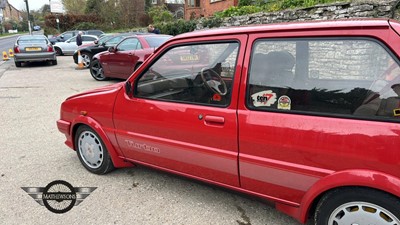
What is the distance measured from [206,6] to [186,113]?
24881 mm

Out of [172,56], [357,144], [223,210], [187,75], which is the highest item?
[172,56]

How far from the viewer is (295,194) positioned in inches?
92.9

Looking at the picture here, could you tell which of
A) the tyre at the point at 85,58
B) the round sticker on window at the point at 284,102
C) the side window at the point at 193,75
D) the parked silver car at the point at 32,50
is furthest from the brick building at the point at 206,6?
the round sticker on window at the point at 284,102

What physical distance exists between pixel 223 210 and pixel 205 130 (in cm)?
86

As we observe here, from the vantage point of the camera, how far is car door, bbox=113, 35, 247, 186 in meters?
2.58

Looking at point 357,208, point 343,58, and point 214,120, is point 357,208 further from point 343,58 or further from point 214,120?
point 214,120

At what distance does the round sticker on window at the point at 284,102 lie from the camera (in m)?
2.32

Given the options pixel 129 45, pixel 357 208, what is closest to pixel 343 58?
pixel 357 208

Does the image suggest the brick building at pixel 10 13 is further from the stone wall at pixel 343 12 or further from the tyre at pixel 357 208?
the tyre at pixel 357 208

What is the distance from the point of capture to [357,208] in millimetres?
2100

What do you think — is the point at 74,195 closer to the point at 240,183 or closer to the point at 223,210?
the point at 223,210

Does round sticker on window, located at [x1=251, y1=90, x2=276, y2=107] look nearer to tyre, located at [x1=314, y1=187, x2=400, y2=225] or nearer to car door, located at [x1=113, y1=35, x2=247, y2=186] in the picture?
car door, located at [x1=113, y1=35, x2=247, y2=186]

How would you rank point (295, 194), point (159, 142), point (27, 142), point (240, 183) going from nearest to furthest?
point (295, 194)
point (240, 183)
point (159, 142)
point (27, 142)

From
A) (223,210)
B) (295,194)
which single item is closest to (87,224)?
(223,210)
